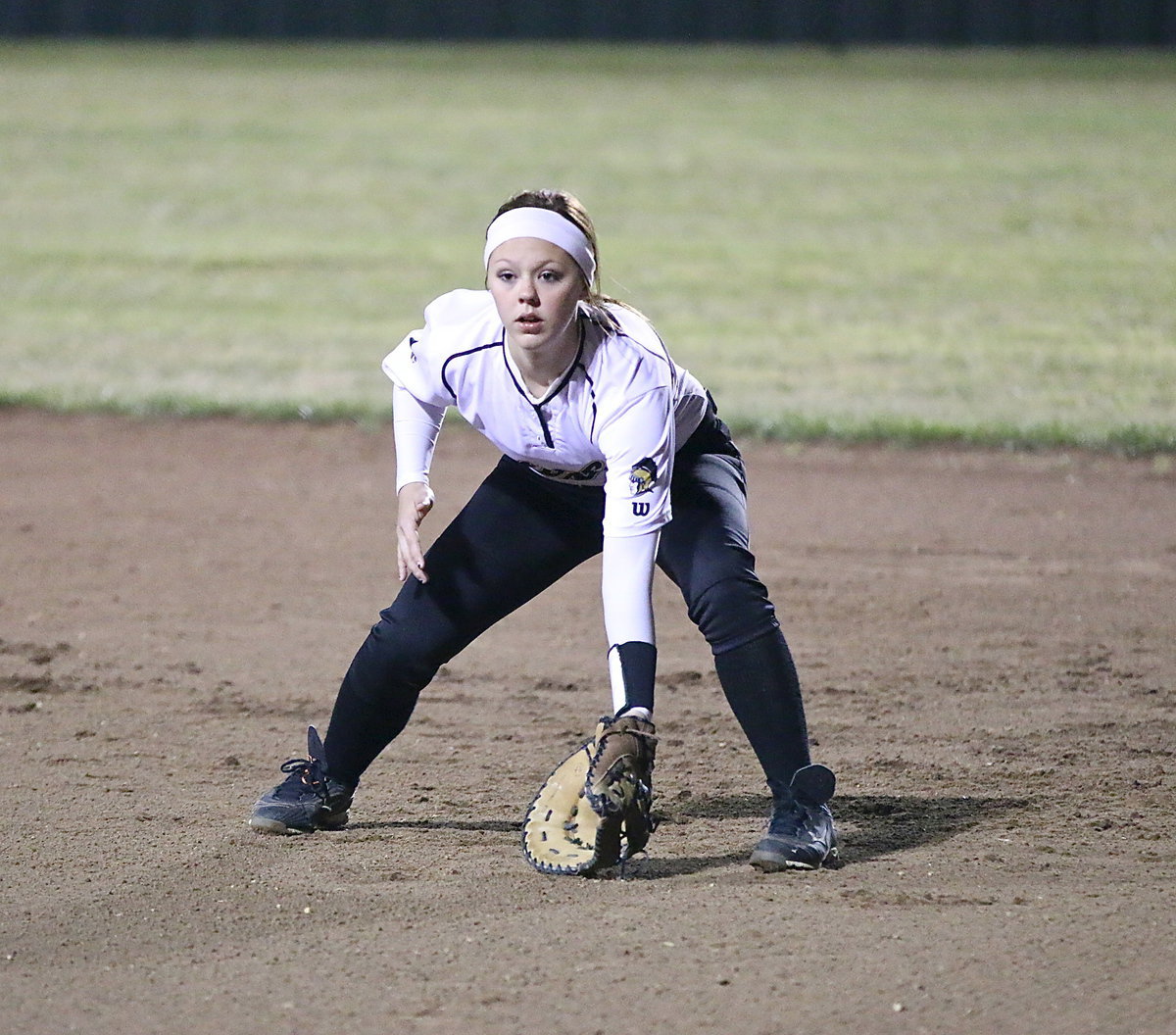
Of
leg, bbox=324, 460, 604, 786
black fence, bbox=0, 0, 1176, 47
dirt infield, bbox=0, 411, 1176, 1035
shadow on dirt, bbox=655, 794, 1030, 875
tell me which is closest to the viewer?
dirt infield, bbox=0, 411, 1176, 1035

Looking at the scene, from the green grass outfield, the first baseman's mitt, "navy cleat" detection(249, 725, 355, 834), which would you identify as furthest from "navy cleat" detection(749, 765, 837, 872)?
the green grass outfield

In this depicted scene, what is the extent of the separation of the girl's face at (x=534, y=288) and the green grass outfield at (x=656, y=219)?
18.3 feet

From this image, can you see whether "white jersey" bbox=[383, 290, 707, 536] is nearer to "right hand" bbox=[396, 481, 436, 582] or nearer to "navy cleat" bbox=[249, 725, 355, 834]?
"right hand" bbox=[396, 481, 436, 582]

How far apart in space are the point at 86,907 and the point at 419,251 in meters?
11.9

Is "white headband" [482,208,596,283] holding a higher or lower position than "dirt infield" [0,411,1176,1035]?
higher

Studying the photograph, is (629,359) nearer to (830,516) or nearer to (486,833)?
(486,833)

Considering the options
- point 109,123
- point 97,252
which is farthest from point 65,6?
point 97,252

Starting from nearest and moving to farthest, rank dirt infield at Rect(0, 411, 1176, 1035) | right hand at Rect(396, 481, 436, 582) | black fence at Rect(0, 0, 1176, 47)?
dirt infield at Rect(0, 411, 1176, 1035) < right hand at Rect(396, 481, 436, 582) < black fence at Rect(0, 0, 1176, 47)

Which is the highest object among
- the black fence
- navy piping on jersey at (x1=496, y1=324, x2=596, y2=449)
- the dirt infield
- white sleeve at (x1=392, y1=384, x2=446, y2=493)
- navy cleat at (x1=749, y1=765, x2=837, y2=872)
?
the black fence

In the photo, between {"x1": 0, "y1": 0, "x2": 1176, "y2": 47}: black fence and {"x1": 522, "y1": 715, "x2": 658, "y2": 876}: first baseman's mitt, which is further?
{"x1": 0, "y1": 0, "x2": 1176, "y2": 47}: black fence

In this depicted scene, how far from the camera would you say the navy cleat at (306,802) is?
3.62m

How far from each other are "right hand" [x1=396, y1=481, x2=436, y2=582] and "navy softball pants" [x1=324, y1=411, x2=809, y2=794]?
0.11 metres

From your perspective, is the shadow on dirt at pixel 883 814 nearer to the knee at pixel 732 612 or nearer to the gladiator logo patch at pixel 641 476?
the knee at pixel 732 612

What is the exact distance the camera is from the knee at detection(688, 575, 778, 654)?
10.7 ft
